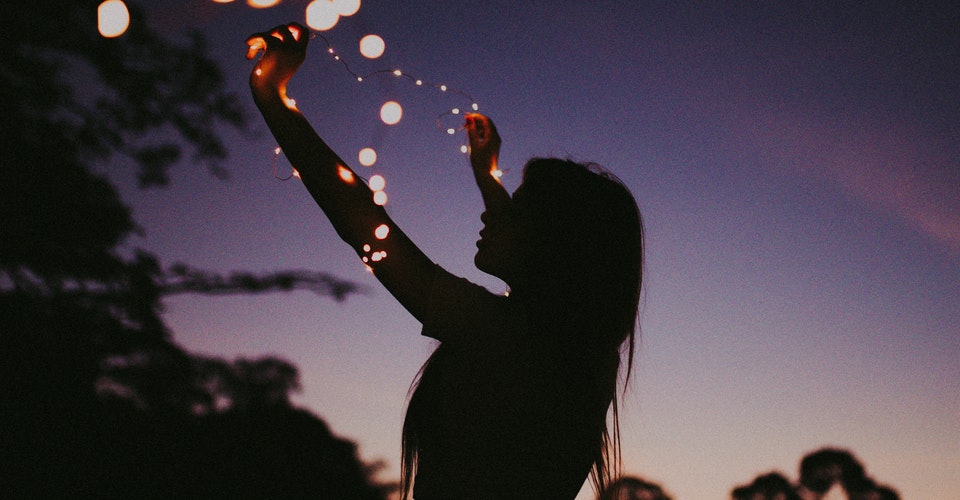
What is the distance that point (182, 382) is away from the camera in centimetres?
339

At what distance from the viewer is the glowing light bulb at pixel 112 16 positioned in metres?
1.05

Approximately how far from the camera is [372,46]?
1.75 m

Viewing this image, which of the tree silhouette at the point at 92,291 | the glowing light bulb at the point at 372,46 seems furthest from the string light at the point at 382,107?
the tree silhouette at the point at 92,291

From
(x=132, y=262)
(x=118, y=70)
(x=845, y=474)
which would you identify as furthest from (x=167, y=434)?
(x=845, y=474)

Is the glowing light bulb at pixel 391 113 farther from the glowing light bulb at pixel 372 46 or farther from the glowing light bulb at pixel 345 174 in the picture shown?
the glowing light bulb at pixel 345 174

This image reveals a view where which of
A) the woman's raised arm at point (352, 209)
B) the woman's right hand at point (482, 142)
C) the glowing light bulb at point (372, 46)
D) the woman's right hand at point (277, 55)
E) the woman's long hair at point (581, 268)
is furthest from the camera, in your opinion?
the woman's right hand at point (482, 142)

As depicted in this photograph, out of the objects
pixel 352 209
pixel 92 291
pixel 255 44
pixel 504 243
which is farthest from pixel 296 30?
pixel 92 291

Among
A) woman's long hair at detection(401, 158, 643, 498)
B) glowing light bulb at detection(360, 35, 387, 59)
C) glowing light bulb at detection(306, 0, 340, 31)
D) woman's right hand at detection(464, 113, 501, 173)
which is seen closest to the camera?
woman's long hair at detection(401, 158, 643, 498)

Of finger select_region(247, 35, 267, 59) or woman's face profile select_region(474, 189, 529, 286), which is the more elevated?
finger select_region(247, 35, 267, 59)

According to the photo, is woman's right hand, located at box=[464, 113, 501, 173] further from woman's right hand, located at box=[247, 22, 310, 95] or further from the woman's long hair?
woman's right hand, located at box=[247, 22, 310, 95]

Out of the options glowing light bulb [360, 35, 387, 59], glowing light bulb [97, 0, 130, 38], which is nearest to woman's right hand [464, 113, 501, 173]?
glowing light bulb [360, 35, 387, 59]

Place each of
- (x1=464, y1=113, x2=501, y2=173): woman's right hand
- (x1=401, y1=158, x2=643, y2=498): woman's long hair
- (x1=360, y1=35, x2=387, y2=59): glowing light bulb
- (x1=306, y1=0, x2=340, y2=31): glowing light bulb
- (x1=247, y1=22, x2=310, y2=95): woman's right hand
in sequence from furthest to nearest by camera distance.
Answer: (x1=464, y1=113, x2=501, y2=173): woman's right hand < (x1=360, y1=35, x2=387, y2=59): glowing light bulb < (x1=306, y1=0, x2=340, y2=31): glowing light bulb < (x1=401, y1=158, x2=643, y2=498): woman's long hair < (x1=247, y1=22, x2=310, y2=95): woman's right hand

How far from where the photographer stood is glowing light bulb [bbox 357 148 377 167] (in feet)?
6.00

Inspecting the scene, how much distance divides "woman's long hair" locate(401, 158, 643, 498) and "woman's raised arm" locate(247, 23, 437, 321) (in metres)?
0.28
